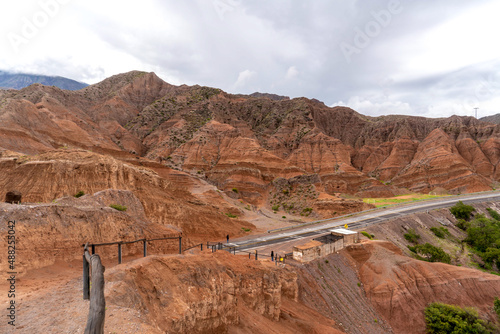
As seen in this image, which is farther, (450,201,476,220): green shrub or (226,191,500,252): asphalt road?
(450,201,476,220): green shrub

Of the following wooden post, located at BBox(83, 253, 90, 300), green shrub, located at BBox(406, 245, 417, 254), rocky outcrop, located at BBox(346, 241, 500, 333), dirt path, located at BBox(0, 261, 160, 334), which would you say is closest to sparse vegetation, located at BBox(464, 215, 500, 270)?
green shrub, located at BBox(406, 245, 417, 254)

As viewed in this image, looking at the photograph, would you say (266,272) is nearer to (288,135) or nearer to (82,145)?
(82,145)

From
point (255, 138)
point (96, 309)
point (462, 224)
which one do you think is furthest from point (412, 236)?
point (255, 138)

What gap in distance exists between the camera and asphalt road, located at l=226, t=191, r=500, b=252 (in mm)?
29630

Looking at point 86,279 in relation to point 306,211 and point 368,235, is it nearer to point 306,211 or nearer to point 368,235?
point 368,235

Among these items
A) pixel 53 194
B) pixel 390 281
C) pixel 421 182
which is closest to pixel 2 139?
pixel 53 194

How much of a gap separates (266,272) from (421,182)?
8930cm

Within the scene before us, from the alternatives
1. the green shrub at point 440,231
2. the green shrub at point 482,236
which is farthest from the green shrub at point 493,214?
the green shrub at point 440,231

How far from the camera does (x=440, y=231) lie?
145 feet

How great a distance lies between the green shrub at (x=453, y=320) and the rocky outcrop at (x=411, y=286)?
78 centimetres

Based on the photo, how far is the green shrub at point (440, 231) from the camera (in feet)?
142

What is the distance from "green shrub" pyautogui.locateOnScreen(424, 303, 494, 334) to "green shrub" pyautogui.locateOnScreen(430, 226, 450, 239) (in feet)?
70.2

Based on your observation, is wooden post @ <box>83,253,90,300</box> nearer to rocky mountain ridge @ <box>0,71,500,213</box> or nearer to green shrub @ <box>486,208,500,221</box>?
rocky mountain ridge @ <box>0,71,500,213</box>

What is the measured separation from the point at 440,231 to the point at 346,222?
56.6 ft
